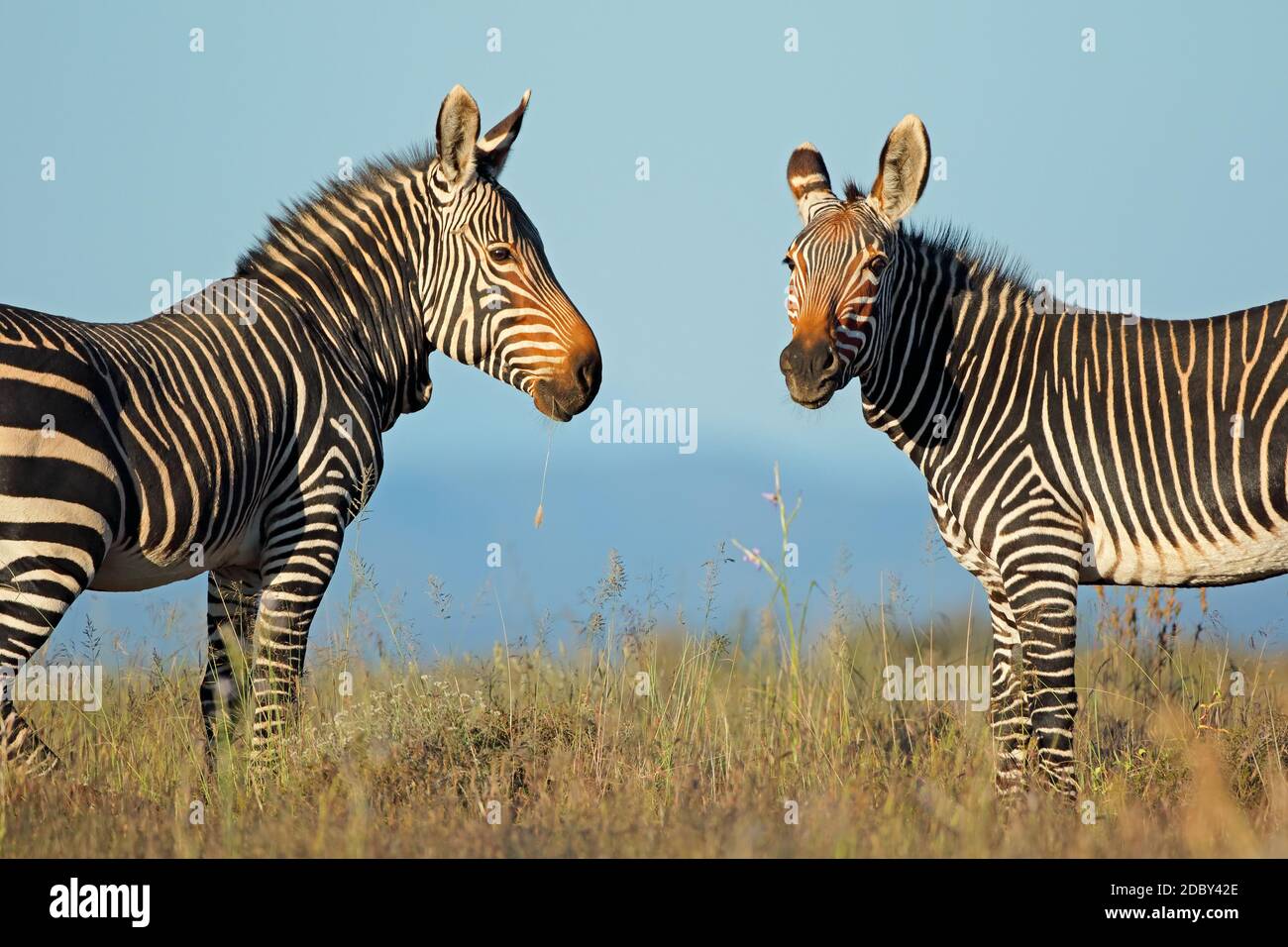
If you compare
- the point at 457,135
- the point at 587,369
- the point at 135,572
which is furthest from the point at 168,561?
the point at 457,135

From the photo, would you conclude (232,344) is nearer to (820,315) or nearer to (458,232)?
(458,232)

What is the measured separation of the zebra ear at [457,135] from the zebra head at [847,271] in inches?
82.7

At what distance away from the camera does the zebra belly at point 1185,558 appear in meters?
7.57

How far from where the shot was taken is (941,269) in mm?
8367

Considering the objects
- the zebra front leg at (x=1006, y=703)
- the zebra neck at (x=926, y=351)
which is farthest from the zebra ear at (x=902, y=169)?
the zebra front leg at (x=1006, y=703)

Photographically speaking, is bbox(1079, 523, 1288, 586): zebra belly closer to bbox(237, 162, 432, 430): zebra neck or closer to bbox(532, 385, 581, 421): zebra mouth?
bbox(532, 385, 581, 421): zebra mouth

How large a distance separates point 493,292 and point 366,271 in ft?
2.77

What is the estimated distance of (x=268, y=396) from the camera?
7.54 m

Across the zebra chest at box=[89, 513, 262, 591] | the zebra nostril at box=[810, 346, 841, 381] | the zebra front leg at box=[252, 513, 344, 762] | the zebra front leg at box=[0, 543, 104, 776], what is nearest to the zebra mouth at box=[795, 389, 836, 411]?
the zebra nostril at box=[810, 346, 841, 381]

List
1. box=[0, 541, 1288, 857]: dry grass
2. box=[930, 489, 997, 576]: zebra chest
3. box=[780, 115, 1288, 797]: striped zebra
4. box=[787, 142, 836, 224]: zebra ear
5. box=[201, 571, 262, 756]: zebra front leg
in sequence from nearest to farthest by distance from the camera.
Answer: box=[0, 541, 1288, 857]: dry grass < box=[780, 115, 1288, 797]: striped zebra < box=[201, 571, 262, 756]: zebra front leg < box=[930, 489, 997, 576]: zebra chest < box=[787, 142, 836, 224]: zebra ear

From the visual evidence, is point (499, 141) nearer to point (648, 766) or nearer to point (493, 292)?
point (493, 292)

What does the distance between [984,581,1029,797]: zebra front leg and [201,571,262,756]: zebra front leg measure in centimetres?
448

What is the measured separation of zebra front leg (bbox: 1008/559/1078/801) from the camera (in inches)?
285
